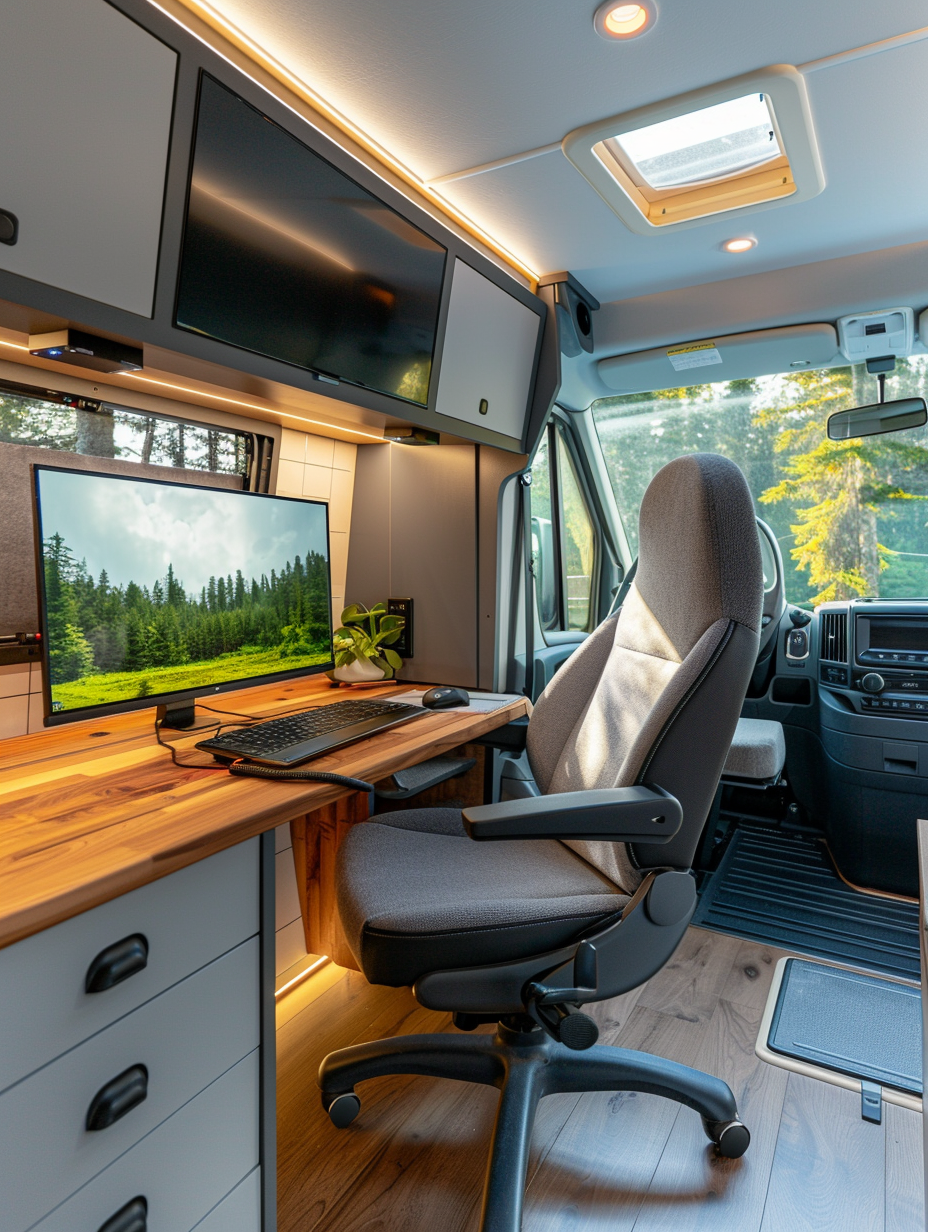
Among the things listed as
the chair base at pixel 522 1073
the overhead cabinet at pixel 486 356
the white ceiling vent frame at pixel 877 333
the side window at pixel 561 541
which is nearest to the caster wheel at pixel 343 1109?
the chair base at pixel 522 1073

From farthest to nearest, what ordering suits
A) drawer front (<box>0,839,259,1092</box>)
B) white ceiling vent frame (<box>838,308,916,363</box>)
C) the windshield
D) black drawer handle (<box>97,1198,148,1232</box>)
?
the windshield < white ceiling vent frame (<box>838,308,916,363</box>) < black drawer handle (<box>97,1198,148,1232</box>) < drawer front (<box>0,839,259,1092</box>)

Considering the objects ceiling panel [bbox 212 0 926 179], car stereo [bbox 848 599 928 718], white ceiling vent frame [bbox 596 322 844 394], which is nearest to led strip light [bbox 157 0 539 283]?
ceiling panel [bbox 212 0 926 179]

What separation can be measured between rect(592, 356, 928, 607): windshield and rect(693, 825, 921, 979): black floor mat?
1.06 meters

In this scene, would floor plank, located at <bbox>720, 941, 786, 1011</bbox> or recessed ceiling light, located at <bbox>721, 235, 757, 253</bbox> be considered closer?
floor plank, located at <bbox>720, 941, 786, 1011</bbox>

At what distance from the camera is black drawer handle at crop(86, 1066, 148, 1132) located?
79cm

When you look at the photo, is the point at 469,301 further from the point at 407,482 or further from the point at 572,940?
the point at 572,940

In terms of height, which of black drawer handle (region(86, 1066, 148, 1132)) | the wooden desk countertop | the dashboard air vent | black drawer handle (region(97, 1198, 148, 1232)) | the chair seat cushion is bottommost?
black drawer handle (region(97, 1198, 148, 1232))

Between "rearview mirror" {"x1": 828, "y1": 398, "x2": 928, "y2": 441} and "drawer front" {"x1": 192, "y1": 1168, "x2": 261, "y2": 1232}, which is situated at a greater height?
"rearview mirror" {"x1": 828, "y1": 398, "x2": 928, "y2": 441}

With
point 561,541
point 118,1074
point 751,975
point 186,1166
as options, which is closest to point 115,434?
point 118,1074

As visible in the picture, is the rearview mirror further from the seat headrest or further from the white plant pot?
the white plant pot

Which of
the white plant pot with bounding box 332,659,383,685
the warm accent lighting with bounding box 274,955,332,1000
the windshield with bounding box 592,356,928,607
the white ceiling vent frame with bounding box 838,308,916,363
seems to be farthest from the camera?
the windshield with bounding box 592,356,928,607

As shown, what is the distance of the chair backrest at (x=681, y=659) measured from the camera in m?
1.12

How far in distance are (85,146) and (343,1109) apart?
176 centimetres

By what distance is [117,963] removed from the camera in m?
0.81
